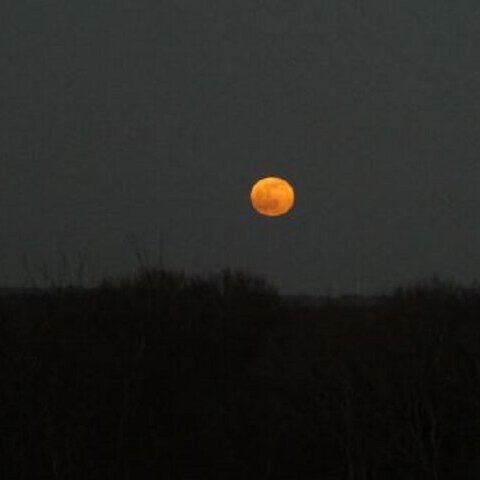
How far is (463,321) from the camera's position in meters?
17.3

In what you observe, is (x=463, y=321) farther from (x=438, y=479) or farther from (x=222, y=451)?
(x=222, y=451)

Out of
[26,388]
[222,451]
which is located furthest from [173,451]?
[26,388]

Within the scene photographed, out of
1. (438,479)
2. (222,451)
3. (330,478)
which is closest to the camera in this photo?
(438,479)

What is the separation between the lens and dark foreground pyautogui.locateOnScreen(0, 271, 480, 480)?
1583 cm

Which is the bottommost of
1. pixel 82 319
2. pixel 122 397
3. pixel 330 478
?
pixel 330 478

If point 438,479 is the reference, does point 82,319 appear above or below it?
above

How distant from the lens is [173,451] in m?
17.8

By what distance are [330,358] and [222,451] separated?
7.36ft

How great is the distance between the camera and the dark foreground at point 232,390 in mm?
15828

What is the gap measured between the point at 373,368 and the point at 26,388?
15.2ft

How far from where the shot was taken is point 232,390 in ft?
59.8

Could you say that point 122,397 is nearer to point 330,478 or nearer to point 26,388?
point 26,388

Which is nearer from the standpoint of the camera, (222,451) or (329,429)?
(329,429)

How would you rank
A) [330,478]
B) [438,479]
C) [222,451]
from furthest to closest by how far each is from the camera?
[222,451], [330,478], [438,479]
